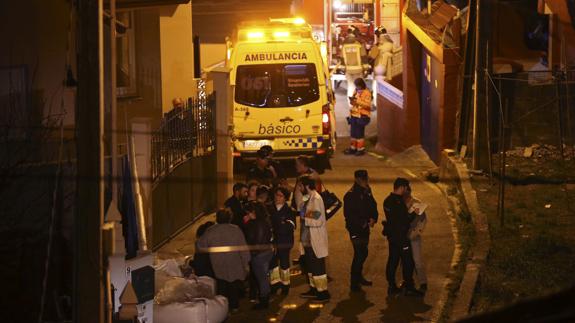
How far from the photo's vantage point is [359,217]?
39.3 ft

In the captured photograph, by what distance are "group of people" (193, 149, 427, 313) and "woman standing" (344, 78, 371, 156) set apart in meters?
8.47

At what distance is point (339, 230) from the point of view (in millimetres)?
15203

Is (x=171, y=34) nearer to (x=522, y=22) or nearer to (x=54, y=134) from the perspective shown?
(x=54, y=134)

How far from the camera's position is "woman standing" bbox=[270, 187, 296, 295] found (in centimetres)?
1203

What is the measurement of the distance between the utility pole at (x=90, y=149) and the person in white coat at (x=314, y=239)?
3.41 m

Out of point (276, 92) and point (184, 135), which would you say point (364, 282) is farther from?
point (276, 92)

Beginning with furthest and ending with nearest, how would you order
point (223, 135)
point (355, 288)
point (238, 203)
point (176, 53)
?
point (176, 53)
point (223, 135)
point (238, 203)
point (355, 288)

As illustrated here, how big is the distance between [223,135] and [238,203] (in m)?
4.29

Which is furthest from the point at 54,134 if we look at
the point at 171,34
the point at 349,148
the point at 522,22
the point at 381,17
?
the point at 381,17

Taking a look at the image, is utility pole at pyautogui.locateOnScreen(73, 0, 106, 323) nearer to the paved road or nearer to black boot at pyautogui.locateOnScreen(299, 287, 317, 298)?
the paved road

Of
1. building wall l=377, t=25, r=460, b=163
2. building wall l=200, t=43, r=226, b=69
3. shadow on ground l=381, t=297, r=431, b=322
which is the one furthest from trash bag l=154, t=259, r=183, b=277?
building wall l=200, t=43, r=226, b=69

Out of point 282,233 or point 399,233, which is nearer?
point 399,233

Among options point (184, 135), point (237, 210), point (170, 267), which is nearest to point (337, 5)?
point (184, 135)

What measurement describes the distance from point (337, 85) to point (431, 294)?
66.4 ft
